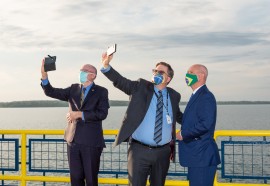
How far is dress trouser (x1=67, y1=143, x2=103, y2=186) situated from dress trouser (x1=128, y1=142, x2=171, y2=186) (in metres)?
0.88

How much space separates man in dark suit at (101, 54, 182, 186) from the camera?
18.0ft

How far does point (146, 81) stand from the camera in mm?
5715

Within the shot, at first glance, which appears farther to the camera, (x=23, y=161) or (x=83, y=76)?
(x=23, y=161)

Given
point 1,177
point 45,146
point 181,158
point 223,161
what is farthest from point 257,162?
point 1,177

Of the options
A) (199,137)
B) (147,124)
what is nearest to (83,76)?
(147,124)

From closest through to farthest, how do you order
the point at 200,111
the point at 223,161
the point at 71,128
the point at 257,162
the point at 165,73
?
1. the point at 200,111
2. the point at 165,73
3. the point at 71,128
4. the point at 223,161
5. the point at 257,162

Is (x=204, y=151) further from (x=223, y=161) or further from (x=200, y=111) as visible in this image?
(x=223, y=161)

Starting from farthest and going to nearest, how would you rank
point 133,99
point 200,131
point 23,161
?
point 23,161 < point 133,99 < point 200,131

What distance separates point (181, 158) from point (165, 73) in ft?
3.32

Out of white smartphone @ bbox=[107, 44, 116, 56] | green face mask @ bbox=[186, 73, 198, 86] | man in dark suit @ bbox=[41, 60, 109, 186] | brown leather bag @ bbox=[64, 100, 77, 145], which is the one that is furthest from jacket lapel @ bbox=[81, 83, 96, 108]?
green face mask @ bbox=[186, 73, 198, 86]

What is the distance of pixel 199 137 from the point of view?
17.5 feet

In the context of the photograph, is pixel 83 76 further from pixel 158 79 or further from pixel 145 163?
pixel 145 163

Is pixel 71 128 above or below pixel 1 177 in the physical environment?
above

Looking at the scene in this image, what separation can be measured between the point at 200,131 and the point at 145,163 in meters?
0.78
